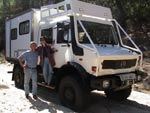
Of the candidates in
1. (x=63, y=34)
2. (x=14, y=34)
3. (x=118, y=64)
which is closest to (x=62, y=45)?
(x=63, y=34)

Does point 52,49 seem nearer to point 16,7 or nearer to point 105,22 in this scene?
point 105,22

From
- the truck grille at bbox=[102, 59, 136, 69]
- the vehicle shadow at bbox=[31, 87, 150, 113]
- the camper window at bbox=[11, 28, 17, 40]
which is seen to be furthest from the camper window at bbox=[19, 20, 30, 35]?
the truck grille at bbox=[102, 59, 136, 69]

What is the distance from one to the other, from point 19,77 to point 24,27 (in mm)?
1918

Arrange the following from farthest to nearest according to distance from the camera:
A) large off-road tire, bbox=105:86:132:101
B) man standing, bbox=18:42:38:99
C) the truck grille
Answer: large off-road tire, bbox=105:86:132:101
man standing, bbox=18:42:38:99
the truck grille

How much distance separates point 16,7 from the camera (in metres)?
33.8

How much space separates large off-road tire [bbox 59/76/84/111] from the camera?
8399 mm

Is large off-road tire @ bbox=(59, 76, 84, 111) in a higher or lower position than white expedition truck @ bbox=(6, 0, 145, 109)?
lower

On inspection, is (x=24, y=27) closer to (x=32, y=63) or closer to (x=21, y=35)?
(x=21, y=35)

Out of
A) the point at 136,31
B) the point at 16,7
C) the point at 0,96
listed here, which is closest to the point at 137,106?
the point at 0,96

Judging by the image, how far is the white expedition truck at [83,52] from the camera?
331 inches

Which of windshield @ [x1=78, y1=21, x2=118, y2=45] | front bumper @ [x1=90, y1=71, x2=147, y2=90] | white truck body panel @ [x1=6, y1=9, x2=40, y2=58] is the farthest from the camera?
white truck body panel @ [x1=6, y1=9, x2=40, y2=58]

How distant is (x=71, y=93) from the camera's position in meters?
8.78

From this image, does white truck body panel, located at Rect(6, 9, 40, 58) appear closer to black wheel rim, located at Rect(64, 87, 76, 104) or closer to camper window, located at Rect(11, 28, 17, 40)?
camper window, located at Rect(11, 28, 17, 40)

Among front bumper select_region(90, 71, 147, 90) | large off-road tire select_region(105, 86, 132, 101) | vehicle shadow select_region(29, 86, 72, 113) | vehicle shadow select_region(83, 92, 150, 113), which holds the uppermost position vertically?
front bumper select_region(90, 71, 147, 90)
